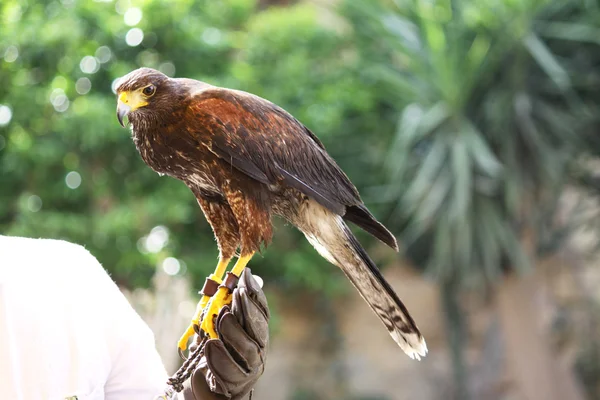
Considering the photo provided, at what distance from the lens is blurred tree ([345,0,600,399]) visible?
18.2 feet

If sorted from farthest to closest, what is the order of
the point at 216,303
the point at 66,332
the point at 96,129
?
A: the point at 96,129 < the point at 66,332 < the point at 216,303

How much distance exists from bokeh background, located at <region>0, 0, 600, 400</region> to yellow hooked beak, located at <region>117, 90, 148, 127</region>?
3.29m

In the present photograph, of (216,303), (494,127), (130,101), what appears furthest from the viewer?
(494,127)

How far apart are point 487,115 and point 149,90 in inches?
188

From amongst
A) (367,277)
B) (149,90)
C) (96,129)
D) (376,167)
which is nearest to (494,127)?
(376,167)

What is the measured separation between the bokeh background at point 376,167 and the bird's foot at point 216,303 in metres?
3.27

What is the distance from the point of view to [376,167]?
6.48 meters

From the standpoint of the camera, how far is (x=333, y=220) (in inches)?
51.9

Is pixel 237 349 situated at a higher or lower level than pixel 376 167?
higher

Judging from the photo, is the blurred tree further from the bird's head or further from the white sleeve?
the bird's head

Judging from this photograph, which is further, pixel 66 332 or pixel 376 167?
pixel 376 167

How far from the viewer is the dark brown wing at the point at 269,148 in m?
1.24

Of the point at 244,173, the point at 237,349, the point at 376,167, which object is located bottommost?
the point at 376,167

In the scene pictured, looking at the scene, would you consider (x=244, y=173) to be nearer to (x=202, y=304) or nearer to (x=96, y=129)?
(x=202, y=304)
